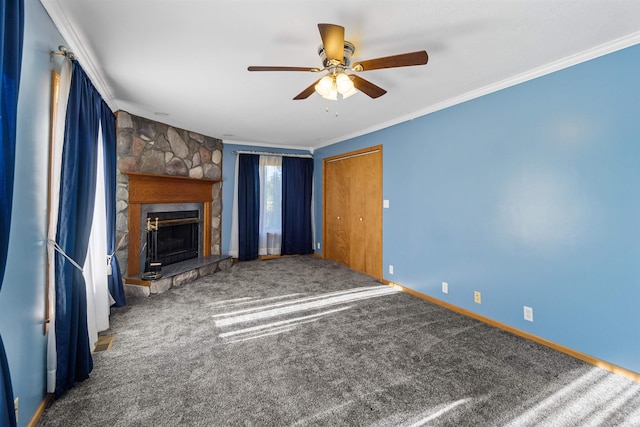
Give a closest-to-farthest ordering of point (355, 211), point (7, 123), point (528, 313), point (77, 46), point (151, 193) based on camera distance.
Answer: point (7, 123) < point (77, 46) < point (528, 313) < point (151, 193) < point (355, 211)

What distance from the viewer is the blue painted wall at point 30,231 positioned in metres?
1.37

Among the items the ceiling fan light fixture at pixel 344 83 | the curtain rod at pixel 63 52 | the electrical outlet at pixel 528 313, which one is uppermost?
the curtain rod at pixel 63 52

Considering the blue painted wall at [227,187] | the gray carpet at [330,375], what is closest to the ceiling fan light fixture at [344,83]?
the gray carpet at [330,375]

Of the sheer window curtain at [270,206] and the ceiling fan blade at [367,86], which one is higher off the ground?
the ceiling fan blade at [367,86]

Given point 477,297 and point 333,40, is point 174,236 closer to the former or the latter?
point 333,40

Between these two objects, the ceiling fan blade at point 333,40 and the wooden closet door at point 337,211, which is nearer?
the ceiling fan blade at point 333,40

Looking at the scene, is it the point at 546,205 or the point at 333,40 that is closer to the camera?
the point at 333,40

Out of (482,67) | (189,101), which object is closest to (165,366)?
(189,101)

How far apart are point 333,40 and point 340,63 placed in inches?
8.6

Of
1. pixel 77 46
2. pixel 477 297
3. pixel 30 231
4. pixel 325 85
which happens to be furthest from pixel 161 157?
pixel 477 297

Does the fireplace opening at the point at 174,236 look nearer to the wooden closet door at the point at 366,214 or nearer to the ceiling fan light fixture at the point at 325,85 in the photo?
the wooden closet door at the point at 366,214

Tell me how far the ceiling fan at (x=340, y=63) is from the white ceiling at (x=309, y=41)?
21cm

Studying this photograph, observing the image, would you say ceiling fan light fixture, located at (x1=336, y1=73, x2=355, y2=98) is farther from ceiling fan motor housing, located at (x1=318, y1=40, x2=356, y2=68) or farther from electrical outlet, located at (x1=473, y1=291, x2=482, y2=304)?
electrical outlet, located at (x1=473, y1=291, x2=482, y2=304)

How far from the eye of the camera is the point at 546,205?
2449 mm
